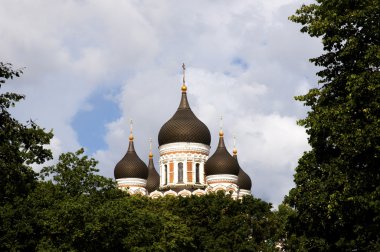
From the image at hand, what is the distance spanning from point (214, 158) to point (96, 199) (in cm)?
4216

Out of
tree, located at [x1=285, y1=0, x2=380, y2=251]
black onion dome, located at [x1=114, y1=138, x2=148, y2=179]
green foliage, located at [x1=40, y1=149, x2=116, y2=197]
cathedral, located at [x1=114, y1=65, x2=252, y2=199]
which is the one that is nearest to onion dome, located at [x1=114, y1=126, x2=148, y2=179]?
black onion dome, located at [x1=114, y1=138, x2=148, y2=179]

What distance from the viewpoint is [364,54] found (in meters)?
23.9

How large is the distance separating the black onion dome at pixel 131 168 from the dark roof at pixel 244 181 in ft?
39.1

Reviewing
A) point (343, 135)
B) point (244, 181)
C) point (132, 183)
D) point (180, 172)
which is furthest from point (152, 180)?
point (343, 135)

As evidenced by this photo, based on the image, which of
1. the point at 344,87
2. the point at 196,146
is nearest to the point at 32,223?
the point at 344,87

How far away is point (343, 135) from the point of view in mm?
22875

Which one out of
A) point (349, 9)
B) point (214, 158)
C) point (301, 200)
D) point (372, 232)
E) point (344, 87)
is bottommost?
point (372, 232)

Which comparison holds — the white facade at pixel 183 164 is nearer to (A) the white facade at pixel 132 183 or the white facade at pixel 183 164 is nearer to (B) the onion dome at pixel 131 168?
(B) the onion dome at pixel 131 168

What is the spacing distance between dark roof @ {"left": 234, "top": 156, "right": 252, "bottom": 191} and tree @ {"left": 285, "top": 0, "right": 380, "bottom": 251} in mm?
59577

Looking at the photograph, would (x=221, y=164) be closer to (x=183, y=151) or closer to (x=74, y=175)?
(x=183, y=151)

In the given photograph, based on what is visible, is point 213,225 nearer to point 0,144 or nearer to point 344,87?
point 344,87

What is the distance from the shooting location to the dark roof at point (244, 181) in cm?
8700

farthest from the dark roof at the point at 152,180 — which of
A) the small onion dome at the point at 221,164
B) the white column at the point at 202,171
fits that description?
the small onion dome at the point at 221,164

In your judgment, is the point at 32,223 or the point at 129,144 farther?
the point at 129,144
